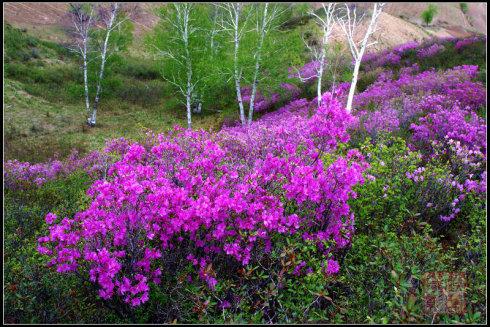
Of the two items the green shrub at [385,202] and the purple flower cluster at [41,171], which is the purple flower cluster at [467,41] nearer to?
the green shrub at [385,202]

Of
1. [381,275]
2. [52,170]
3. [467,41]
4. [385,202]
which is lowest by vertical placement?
[52,170]

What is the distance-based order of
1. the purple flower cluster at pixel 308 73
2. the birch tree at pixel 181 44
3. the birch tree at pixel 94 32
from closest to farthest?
the birch tree at pixel 181 44, the birch tree at pixel 94 32, the purple flower cluster at pixel 308 73

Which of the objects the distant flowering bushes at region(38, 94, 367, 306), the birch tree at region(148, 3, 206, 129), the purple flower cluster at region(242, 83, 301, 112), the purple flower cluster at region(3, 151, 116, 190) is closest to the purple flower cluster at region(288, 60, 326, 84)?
the purple flower cluster at region(242, 83, 301, 112)

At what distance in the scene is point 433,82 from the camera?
1412 cm

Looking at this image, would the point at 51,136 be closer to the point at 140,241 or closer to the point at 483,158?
the point at 140,241

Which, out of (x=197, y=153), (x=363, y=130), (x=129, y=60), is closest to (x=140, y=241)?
(x=197, y=153)

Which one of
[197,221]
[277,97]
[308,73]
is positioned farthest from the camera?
[308,73]

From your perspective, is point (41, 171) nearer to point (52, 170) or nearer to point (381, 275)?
point (52, 170)

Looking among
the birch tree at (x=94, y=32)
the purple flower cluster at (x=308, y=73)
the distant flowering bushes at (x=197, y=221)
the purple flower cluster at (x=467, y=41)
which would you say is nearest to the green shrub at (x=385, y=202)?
the distant flowering bushes at (x=197, y=221)

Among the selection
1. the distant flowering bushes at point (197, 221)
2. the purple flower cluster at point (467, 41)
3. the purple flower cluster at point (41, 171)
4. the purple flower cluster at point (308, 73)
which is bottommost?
the purple flower cluster at point (41, 171)

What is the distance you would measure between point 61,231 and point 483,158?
24.3 feet

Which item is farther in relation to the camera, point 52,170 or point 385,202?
point 52,170

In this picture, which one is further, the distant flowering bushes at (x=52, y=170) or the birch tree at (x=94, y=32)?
the birch tree at (x=94, y=32)

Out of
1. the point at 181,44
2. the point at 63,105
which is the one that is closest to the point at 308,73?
the point at 181,44
